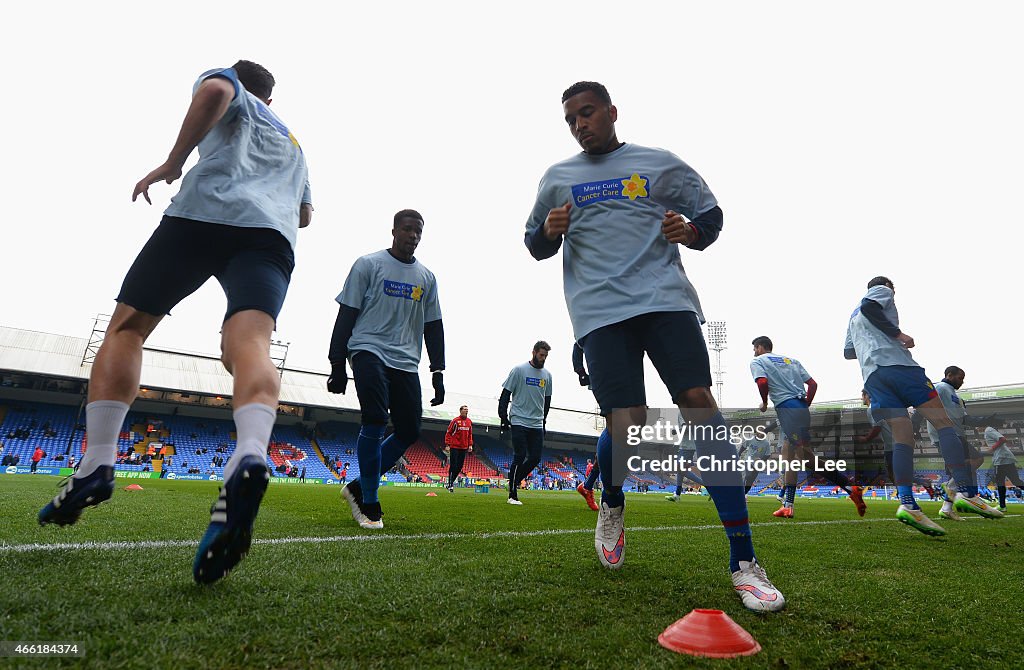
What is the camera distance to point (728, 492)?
2270 millimetres

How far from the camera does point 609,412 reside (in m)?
2.73

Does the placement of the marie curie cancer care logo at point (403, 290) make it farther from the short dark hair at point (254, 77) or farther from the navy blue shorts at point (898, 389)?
the navy blue shorts at point (898, 389)

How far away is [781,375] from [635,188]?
6042 mm

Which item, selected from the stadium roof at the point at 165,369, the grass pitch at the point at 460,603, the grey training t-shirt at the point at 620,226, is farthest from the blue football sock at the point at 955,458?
the stadium roof at the point at 165,369

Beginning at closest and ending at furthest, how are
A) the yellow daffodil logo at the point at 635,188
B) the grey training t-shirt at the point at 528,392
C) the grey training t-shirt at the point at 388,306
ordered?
the yellow daffodil logo at the point at 635,188 → the grey training t-shirt at the point at 388,306 → the grey training t-shirt at the point at 528,392

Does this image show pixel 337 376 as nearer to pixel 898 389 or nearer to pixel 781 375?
pixel 898 389

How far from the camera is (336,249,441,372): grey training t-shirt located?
4.56 meters

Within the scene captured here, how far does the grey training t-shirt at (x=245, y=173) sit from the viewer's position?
7.20 feet

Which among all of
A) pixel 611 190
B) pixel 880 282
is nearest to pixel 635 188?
pixel 611 190

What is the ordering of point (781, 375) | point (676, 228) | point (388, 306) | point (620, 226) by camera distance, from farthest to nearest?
point (781, 375) → point (388, 306) → point (620, 226) → point (676, 228)

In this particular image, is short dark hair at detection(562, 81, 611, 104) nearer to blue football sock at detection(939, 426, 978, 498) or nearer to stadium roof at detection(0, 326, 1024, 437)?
blue football sock at detection(939, 426, 978, 498)

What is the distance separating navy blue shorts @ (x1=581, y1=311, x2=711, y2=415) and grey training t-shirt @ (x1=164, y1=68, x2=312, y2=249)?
1.44 metres

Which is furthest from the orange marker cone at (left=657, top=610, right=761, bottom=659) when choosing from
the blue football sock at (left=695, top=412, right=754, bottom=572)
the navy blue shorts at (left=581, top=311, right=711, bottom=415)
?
the navy blue shorts at (left=581, top=311, right=711, bottom=415)

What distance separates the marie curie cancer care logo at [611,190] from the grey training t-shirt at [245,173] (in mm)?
1364
